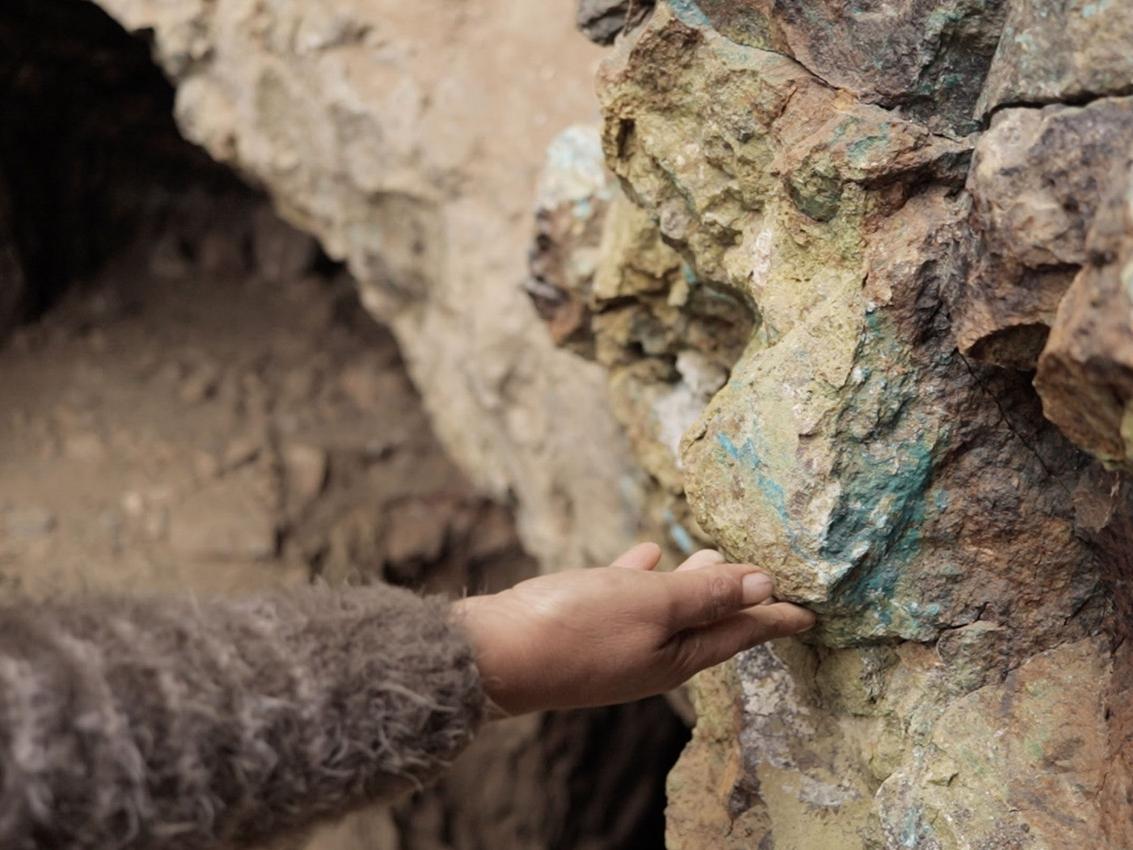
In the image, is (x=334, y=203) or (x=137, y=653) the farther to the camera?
(x=334, y=203)

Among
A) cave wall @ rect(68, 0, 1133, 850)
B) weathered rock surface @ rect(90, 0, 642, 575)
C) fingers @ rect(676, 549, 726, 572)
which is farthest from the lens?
weathered rock surface @ rect(90, 0, 642, 575)

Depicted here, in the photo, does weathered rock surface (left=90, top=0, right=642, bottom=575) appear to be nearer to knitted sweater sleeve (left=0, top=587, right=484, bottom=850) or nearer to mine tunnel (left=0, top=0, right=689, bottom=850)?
mine tunnel (left=0, top=0, right=689, bottom=850)

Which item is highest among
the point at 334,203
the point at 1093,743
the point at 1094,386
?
the point at 1094,386

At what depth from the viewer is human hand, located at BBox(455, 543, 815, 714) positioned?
0.89 metres

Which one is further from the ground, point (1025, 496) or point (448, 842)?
point (1025, 496)

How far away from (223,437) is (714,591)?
5.67 ft

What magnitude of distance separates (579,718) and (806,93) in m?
1.79

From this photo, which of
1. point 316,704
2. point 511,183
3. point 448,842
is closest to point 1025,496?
point 316,704

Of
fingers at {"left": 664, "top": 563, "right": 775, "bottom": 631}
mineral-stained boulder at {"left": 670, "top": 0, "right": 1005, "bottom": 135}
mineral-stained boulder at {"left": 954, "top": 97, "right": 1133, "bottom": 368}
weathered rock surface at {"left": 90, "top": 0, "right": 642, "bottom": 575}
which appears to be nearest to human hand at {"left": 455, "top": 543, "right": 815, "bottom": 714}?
fingers at {"left": 664, "top": 563, "right": 775, "bottom": 631}

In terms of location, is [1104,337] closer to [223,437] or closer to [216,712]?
[216,712]

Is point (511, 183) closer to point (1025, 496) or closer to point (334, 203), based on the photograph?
point (334, 203)

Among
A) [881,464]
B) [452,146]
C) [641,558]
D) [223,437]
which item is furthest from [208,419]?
[881,464]

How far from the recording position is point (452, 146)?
5.70ft

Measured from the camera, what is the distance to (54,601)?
74cm
